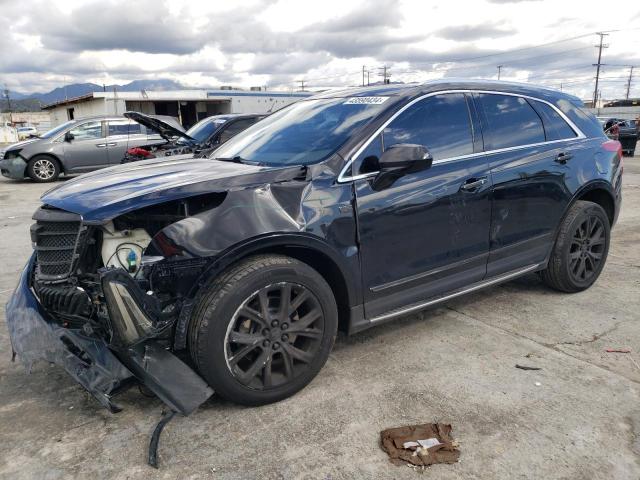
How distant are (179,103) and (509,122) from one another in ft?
113

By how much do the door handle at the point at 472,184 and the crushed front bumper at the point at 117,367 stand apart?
2.10 m

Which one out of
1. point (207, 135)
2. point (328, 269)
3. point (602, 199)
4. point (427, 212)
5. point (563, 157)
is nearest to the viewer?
point (328, 269)

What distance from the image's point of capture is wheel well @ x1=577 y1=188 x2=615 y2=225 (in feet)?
15.1

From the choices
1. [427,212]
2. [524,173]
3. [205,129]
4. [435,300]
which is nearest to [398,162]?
[427,212]

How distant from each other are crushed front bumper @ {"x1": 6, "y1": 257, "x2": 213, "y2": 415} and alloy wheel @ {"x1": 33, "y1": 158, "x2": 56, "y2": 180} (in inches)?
488

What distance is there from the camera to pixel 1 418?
285cm

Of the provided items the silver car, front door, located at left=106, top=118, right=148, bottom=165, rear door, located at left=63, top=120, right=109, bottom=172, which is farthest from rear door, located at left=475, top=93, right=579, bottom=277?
rear door, located at left=63, top=120, right=109, bottom=172

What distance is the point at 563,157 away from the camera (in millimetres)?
4152

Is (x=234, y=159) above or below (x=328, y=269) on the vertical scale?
above

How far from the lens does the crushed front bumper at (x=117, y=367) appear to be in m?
2.55

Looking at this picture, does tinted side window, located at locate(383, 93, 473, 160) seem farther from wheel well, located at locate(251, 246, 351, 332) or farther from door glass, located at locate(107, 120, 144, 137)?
door glass, located at locate(107, 120, 144, 137)

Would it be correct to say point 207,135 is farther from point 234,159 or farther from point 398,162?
point 398,162

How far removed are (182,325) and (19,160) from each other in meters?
13.1

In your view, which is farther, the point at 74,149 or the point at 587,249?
the point at 74,149
